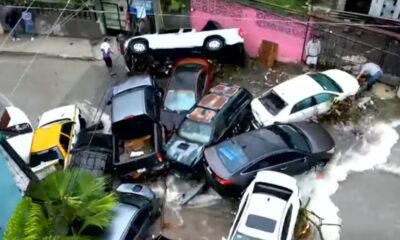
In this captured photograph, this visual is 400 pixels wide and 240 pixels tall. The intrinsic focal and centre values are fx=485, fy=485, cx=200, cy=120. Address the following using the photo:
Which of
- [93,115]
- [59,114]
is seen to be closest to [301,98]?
[93,115]

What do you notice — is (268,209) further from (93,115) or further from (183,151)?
(93,115)

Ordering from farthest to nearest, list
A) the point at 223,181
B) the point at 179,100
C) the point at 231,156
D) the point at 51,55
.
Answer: the point at 51,55
the point at 179,100
the point at 231,156
the point at 223,181

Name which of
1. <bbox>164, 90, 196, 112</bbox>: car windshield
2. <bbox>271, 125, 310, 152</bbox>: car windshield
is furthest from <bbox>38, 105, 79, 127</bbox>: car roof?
<bbox>271, 125, 310, 152</bbox>: car windshield

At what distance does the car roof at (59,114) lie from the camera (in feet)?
47.5

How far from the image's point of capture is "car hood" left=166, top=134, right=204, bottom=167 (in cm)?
1276

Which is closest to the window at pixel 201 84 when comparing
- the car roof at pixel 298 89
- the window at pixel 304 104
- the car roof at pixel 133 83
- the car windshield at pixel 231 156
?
the car roof at pixel 133 83

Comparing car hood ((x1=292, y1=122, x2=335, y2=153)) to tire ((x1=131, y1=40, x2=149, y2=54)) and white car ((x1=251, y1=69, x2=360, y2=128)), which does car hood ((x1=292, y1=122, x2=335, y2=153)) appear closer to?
white car ((x1=251, y1=69, x2=360, y2=128))

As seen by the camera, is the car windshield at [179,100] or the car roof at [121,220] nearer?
the car roof at [121,220]

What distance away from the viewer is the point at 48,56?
59.0 feet

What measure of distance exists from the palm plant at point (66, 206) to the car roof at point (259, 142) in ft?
13.7

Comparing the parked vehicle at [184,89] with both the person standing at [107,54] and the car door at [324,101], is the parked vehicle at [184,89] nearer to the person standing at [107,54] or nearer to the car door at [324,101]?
the person standing at [107,54]

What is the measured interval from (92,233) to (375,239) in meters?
6.65

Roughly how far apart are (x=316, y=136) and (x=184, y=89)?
13.8ft

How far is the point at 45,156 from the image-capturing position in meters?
13.4
